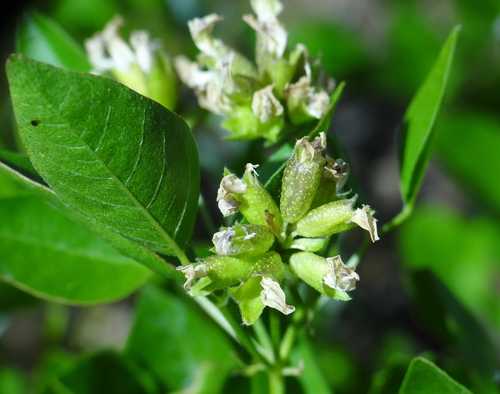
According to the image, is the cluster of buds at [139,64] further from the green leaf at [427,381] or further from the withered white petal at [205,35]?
the green leaf at [427,381]

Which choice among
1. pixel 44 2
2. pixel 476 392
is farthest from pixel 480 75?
pixel 44 2

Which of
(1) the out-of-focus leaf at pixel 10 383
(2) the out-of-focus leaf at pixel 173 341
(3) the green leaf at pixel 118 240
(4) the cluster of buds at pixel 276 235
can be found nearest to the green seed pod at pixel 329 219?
(4) the cluster of buds at pixel 276 235

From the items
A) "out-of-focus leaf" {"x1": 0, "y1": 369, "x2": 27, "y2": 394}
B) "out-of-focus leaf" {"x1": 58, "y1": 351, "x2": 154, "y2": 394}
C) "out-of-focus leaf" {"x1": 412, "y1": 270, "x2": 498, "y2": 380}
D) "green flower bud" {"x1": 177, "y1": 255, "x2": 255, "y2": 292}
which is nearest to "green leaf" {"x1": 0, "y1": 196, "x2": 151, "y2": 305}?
"out-of-focus leaf" {"x1": 58, "y1": 351, "x2": 154, "y2": 394}

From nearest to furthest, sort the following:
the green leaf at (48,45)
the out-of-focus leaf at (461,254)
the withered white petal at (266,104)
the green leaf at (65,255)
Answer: the withered white petal at (266,104) < the green leaf at (65,255) < the green leaf at (48,45) < the out-of-focus leaf at (461,254)

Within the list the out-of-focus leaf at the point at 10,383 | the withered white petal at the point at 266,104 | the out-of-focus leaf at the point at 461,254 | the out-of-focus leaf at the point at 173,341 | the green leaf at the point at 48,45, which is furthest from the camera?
the out-of-focus leaf at the point at 461,254

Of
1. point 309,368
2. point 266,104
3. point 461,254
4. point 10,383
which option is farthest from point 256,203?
point 461,254

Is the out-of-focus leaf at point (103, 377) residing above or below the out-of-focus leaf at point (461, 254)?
above
